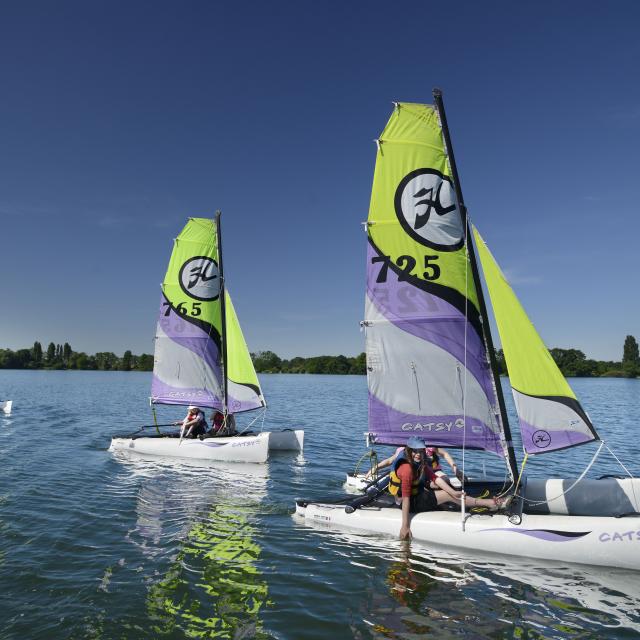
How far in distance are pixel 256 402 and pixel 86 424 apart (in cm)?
1531

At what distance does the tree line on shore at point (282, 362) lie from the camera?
141 m

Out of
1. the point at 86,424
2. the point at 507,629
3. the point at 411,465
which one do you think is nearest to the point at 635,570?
the point at 507,629

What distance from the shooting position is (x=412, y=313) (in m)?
11.3

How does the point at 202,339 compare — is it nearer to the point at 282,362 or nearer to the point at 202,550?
the point at 202,550

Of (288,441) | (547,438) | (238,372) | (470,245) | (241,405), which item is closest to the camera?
(547,438)

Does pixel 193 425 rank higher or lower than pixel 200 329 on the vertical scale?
lower

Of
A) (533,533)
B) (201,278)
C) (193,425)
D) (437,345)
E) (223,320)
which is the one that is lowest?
(533,533)

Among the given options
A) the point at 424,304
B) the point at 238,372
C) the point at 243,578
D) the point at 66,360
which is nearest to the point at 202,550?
the point at 243,578

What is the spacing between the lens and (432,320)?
11.2 m

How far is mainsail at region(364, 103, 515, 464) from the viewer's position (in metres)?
11.0

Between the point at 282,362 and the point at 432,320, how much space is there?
159580mm

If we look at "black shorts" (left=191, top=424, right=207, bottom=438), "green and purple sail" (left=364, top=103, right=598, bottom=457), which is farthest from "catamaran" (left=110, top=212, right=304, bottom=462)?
"green and purple sail" (left=364, top=103, right=598, bottom=457)

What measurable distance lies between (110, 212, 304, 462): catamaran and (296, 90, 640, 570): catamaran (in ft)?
34.0

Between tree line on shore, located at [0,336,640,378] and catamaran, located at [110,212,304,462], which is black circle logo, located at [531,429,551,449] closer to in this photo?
catamaran, located at [110,212,304,462]
